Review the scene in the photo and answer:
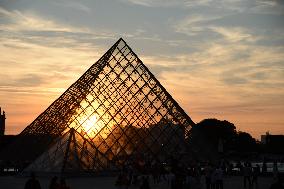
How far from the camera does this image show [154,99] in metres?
43.9

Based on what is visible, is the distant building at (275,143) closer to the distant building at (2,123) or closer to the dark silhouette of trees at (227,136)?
the dark silhouette of trees at (227,136)

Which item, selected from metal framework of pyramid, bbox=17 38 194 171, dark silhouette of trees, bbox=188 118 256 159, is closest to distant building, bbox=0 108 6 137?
dark silhouette of trees, bbox=188 118 256 159

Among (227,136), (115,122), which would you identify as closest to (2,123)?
(227,136)

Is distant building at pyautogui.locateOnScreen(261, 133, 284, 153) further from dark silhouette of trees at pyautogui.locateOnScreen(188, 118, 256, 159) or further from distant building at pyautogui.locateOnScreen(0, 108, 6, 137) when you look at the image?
distant building at pyautogui.locateOnScreen(0, 108, 6, 137)

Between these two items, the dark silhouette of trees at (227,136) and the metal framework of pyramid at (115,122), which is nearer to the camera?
the metal framework of pyramid at (115,122)

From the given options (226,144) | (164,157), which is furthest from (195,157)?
(226,144)

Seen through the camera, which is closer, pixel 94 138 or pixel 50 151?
pixel 50 151

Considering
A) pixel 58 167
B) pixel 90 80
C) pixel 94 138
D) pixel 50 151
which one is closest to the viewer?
pixel 58 167

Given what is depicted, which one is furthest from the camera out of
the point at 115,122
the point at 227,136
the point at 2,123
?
the point at 227,136

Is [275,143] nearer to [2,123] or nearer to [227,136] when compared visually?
[227,136]

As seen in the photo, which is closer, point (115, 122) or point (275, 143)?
point (115, 122)

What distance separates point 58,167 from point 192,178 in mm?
17762

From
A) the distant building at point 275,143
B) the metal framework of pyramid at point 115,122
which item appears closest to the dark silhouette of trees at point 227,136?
the distant building at point 275,143

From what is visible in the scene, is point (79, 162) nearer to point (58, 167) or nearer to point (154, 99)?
point (58, 167)
